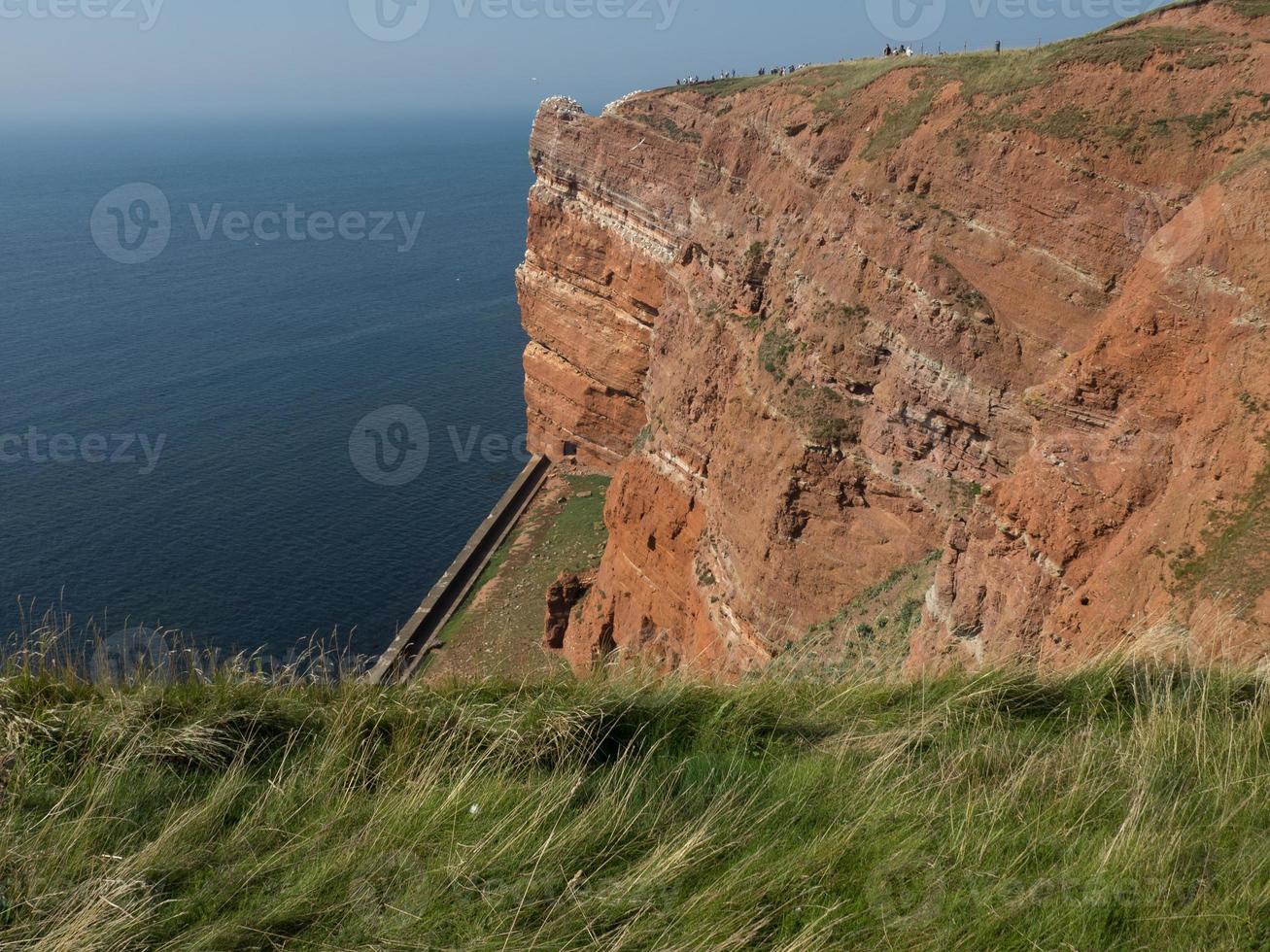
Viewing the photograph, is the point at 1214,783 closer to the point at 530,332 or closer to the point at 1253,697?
the point at 1253,697

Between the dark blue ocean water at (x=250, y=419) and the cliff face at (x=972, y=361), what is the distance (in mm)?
11958

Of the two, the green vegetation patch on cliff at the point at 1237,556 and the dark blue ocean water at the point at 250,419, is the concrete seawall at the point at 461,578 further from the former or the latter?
the green vegetation patch on cliff at the point at 1237,556

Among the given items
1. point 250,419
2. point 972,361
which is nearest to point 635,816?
point 972,361

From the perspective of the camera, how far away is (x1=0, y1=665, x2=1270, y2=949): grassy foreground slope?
3885mm

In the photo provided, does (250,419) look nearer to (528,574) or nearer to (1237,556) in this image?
(528,574)

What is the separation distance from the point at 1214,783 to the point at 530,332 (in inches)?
1751

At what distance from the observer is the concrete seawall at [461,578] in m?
35.6

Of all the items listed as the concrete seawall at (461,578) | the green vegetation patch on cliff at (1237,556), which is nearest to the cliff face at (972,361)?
the green vegetation patch on cliff at (1237,556)

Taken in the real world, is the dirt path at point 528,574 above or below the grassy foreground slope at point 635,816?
below

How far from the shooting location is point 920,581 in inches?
747

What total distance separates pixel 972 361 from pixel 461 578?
1033 inches

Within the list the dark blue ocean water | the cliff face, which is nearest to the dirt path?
the cliff face

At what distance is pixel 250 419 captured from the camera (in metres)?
62.7

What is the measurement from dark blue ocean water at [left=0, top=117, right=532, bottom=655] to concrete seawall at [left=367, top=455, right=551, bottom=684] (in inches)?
169
